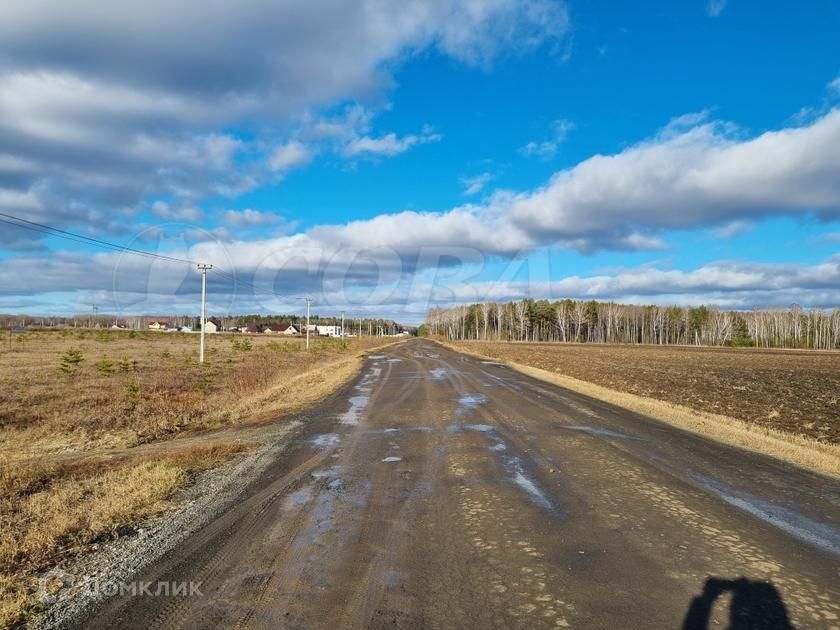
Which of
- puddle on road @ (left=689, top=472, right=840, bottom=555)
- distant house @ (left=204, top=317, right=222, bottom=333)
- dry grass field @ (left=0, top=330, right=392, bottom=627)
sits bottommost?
dry grass field @ (left=0, top=330, right=392, bottom=627)

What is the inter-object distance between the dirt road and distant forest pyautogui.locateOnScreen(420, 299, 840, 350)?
136 meters

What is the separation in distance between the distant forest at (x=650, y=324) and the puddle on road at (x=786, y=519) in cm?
13624

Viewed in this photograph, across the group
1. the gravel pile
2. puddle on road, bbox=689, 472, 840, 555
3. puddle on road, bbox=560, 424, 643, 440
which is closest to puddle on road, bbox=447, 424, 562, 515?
puddle on road, bbox=560, 424, 643, 440

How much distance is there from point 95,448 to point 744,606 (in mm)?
11723

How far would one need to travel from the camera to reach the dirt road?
397cm

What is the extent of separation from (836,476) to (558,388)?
45.0 ft

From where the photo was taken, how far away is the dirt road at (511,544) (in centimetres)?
397

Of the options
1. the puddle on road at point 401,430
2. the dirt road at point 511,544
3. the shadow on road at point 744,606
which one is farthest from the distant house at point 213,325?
the shadow on road at point 744,606

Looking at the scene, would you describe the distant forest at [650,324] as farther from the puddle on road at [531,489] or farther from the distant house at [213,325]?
the puddle on road at [531,489]

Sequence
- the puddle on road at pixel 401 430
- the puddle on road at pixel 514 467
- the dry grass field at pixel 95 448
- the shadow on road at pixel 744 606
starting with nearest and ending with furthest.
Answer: the shadow on road at pixel 744 606, the dry grass field at pixel 95 448, the puddle on road at pixel 514 467, the puddle on road at pixel 401 430

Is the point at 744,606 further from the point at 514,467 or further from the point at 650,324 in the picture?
the point at 650,324

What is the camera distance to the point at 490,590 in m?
4.27

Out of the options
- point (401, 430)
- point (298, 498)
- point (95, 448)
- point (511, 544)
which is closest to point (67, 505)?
point (298, 498)

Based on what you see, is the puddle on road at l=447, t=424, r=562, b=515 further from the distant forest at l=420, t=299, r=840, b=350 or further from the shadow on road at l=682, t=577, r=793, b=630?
the distant forest at l=420, t=299, r=840, b=350
